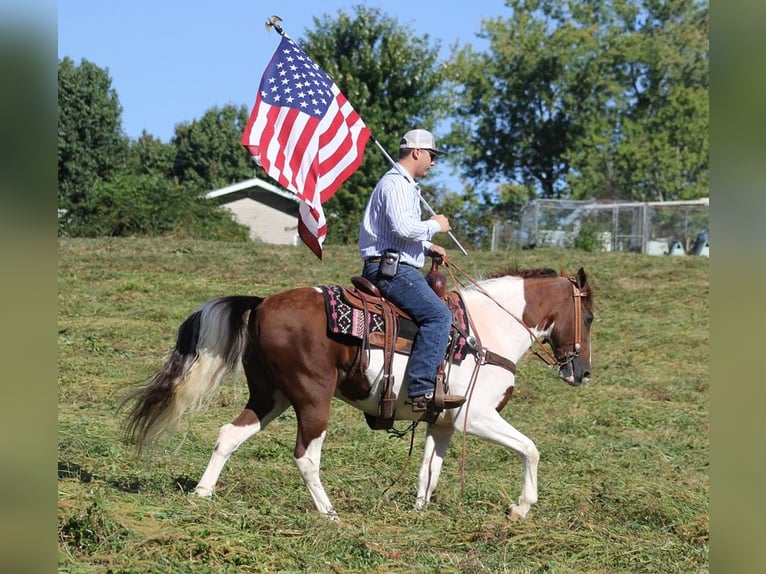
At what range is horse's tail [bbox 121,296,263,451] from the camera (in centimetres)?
738

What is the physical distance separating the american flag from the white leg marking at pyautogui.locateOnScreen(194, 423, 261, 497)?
1513 mm

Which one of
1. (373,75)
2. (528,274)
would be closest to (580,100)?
(373,75)

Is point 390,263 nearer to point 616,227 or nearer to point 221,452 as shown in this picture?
point 221,452

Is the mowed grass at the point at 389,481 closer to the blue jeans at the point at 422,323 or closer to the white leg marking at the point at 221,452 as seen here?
the white leg marking at the point at 221,452

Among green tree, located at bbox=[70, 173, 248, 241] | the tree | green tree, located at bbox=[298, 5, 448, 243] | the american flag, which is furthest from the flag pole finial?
the tree

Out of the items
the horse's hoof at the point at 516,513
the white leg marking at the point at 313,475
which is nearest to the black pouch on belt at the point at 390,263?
the white leg marking at the point at 313,475

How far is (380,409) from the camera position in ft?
25.0

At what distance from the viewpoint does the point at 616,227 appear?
121 feet

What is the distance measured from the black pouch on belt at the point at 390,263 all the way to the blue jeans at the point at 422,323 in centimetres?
7

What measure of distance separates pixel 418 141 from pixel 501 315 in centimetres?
163
